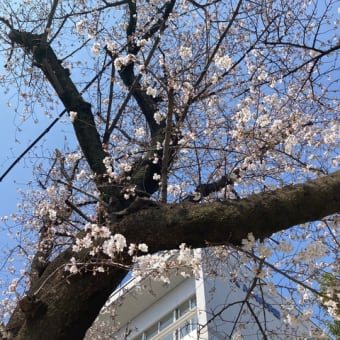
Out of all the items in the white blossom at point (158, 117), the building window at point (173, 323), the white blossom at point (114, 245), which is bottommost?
the white blossom at point (114, 245)

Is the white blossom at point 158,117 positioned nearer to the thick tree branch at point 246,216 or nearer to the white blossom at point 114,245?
the thick tree branch at point 246,216

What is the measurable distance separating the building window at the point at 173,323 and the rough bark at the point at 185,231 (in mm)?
8148

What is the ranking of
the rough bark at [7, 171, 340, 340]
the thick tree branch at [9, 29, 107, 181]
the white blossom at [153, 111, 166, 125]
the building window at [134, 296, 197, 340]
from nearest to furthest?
the rough bark at [7, 171, 340, 340] < the thick tree branch at [9, 29, 107, 181] < the white blossom at [153, 111, 166, 125] < the building window at [134, 296, 197, 340]

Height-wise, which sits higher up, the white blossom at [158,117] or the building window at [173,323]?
the building window at [173,323]

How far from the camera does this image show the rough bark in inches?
104

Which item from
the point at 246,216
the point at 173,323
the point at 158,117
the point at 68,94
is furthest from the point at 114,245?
the point at 173,323

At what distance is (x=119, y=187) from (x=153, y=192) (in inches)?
24.7

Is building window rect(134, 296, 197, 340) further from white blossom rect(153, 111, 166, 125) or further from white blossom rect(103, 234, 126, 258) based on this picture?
white blossom rect(103, 234, 126, 258)

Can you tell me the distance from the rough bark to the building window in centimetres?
815

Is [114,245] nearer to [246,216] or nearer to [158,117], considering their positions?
[246,216]

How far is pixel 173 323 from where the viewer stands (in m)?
11.7

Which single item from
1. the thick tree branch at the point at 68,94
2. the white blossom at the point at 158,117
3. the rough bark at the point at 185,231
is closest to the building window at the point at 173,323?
the white blossom at the point at 158,117

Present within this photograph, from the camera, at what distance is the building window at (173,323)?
36.1 ft

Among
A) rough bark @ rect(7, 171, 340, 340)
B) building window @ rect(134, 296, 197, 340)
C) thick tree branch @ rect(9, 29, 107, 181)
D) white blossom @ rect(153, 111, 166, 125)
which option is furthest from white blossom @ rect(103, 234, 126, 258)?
building window @ rect(134, 296, 197, 340)
